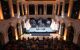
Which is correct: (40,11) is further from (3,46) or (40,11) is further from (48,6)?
(3,46)

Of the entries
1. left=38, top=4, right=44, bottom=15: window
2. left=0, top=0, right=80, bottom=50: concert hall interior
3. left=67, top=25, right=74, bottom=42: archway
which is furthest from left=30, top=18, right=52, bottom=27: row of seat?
left=67, top=25, right=74, bottom=42: archway

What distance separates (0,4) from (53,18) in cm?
1759

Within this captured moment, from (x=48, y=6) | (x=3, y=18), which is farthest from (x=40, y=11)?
(x=3, y=18)

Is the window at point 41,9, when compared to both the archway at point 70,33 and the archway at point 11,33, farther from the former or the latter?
the archway at point 70,33

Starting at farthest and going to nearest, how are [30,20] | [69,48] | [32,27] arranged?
1. [30,20]
2. [32,27]
3. [69,48]

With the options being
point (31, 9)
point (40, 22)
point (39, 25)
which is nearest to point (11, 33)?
→ point (39, 25)

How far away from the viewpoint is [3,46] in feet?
59.1

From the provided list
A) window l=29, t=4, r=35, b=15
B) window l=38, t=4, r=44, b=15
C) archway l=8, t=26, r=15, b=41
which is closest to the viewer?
archway l=8, t=26, r=15, b=41

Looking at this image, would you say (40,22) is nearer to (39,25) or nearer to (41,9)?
(39,25)

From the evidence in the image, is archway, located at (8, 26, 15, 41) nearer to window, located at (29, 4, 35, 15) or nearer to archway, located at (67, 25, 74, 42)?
archway, located at (67, 25, 74, 42)

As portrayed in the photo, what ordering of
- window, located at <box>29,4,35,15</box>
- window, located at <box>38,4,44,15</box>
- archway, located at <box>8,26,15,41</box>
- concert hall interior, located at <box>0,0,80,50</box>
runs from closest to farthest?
concert hall interior, located at <box>0,0,80,50</box> → archway, located at <box>8,26,15,41</box> → window, located at <box>29,4,35,15</box> → window, located at <box>38,4,44,15</box>

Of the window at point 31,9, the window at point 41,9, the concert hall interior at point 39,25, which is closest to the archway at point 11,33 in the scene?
the concert hall interior at point 39,25

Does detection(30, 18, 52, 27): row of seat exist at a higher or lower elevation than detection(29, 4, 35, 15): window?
lower

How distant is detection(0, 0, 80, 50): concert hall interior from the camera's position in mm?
18434
